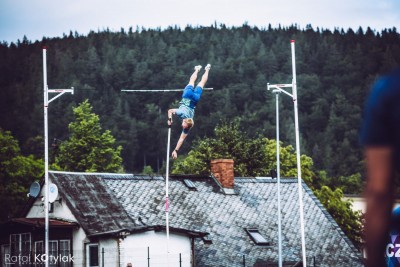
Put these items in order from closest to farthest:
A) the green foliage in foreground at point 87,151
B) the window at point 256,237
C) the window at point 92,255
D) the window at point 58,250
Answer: the window at point 92,255 < the window at point 58,250 < the window at point 256,237 < the green foliage in foreground at point 87,151

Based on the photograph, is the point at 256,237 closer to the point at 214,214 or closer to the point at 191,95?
the point at 214,214

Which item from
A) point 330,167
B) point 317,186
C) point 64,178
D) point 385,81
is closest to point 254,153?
point 317,186

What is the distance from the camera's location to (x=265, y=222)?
158 ft

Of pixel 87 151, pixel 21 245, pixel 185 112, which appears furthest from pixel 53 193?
pixel 87 151

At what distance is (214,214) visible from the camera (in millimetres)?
47094

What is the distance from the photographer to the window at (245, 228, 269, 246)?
4590cm

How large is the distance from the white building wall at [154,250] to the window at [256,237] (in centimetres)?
461

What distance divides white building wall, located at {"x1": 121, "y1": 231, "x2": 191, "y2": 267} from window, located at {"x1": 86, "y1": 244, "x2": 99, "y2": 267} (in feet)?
4.76

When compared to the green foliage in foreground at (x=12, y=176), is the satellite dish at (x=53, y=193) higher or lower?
lower

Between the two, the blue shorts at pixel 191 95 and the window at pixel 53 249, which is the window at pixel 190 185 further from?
the blue shorts at pixel 191 95

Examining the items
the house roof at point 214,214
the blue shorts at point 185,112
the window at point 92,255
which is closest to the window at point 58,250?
the window at point 92,255

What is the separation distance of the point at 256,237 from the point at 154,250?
21.7 ft

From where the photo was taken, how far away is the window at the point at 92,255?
136 feet

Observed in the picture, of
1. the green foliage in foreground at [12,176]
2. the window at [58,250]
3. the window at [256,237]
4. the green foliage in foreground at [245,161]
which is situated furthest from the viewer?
the green foliage in foreground at [12,176]
